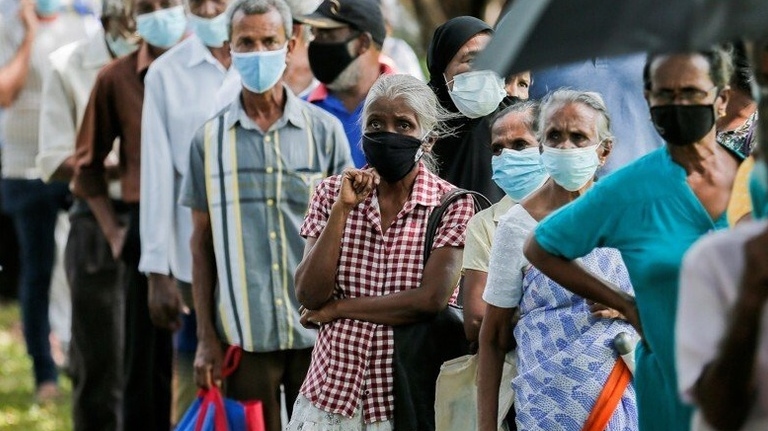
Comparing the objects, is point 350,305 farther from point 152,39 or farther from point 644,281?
point 152,39

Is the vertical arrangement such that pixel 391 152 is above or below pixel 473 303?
above

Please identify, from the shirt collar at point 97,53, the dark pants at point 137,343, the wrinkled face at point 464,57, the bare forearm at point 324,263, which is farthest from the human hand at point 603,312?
the shirt collar at point 97,53

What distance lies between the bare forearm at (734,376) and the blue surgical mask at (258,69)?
367 cm

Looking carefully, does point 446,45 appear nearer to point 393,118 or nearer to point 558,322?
point 393,118

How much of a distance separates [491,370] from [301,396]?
0.79m

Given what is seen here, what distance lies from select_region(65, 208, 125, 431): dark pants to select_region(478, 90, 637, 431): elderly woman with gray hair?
148 inches

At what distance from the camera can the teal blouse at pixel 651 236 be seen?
4.45m

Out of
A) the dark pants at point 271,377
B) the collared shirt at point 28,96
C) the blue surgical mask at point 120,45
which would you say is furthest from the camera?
the collared shirt at point 28,96

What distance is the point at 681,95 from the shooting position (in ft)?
14.5

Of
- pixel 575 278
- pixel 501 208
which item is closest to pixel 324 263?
pixel 501 208

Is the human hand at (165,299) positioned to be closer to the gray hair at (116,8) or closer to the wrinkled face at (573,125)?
the gray hair at (116,8)

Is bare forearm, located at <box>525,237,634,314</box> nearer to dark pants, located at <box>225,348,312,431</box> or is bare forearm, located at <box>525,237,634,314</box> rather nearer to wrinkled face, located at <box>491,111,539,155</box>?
wrinkled face, located at <box>491,111,539,155</box>

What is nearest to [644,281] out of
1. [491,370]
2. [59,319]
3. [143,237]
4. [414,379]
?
[491,370]

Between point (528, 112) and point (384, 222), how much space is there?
0.61 meters
